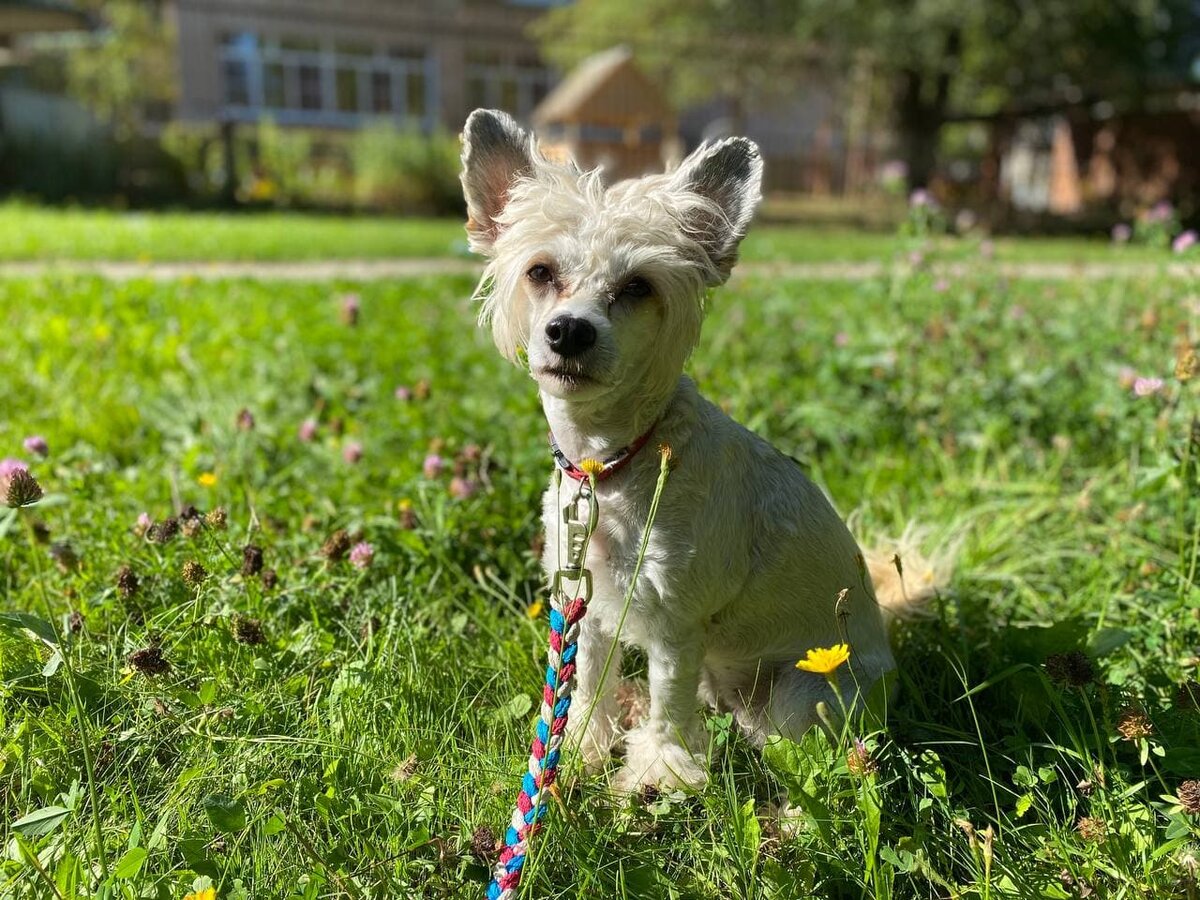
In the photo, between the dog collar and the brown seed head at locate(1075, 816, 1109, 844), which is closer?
the brown seed head at locate(1075, 816, 1109, 844)

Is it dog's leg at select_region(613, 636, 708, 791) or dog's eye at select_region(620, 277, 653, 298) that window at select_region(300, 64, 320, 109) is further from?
dog's leg at select_region(613, 636, 708, 791)

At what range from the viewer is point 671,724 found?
7.32ft

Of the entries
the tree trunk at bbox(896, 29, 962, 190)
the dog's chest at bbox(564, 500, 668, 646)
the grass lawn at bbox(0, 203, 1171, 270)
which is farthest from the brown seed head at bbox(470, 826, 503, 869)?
the tree trunk at bbox(896, 29, 962, 190)

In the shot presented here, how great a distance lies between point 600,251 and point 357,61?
31.3m

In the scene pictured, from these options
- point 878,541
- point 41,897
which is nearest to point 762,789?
point 878,541

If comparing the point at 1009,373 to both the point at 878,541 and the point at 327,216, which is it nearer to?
the point at 878,541

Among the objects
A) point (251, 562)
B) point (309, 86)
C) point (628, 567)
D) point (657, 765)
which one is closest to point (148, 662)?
point (251, 562)

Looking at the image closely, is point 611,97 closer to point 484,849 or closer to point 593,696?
point 593,696

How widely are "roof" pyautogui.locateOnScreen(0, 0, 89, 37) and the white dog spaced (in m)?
20.1

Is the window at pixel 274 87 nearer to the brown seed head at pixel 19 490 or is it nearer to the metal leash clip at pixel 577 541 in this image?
the brown seed head at pixel 19 490

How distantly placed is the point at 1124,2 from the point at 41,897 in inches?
868

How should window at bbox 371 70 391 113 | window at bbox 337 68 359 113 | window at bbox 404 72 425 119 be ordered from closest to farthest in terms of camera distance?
window at bbox 337 68 359 113 < window at bbox 371 70 391 113 < window at bbox 404 72 425 119

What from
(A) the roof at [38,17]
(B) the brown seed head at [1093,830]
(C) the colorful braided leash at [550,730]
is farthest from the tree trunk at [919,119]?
(C) the colorful braided leash at [550,730]

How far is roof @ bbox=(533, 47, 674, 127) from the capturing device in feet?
59.8
